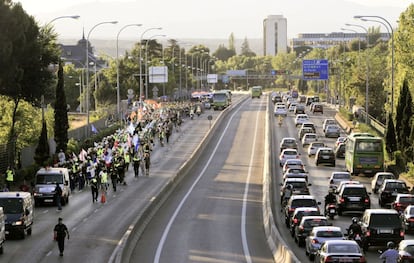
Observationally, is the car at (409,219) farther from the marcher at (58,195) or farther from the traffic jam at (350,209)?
the marcher at (58,195)

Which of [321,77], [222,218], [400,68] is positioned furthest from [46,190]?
[321,77]

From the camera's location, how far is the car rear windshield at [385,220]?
30.9 metres

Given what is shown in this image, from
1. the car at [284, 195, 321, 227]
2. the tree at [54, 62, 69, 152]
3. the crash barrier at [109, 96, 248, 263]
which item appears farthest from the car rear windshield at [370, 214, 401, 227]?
the tree at [54, 62, 69, 152]

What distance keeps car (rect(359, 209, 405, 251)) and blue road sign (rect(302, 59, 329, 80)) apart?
116300 mm

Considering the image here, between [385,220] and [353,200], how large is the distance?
982cm

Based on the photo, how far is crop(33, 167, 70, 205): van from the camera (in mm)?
45250

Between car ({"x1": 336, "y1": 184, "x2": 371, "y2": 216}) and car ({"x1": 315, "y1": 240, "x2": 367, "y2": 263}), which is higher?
car ({"x1": 315, "y1": 240, "x2": 367, "y2": 263})

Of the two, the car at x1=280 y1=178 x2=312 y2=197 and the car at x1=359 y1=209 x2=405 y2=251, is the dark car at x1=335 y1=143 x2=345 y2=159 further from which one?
the car at x1=359 y1=209 x2=405 y2=251

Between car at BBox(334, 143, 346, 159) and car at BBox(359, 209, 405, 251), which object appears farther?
car at BBox(334, 143, 346, 159)

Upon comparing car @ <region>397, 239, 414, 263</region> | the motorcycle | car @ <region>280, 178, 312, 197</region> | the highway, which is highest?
car @ <region>397, 239, 414, 263</region>

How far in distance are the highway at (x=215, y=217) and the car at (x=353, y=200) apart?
3519mm

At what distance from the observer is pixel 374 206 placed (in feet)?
149

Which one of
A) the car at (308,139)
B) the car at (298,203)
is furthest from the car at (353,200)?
the car at (308,139)

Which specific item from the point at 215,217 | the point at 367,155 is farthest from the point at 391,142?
the point at 215,217
